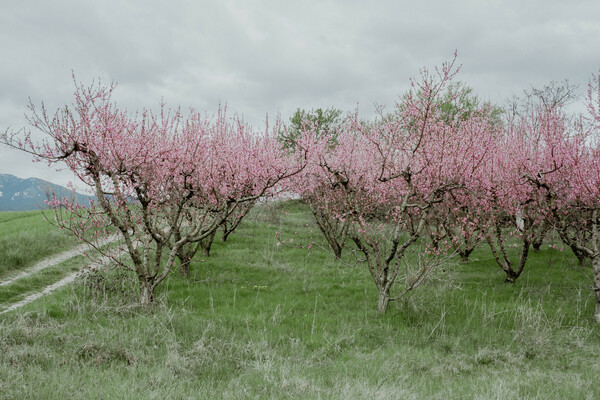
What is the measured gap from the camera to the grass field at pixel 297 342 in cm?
511

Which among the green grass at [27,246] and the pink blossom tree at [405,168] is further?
the green grass at [27,246]

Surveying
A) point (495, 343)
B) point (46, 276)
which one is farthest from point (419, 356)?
point (46, 276)

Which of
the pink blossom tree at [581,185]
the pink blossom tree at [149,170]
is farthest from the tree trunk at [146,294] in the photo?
the pink blossom tree at [581,185]

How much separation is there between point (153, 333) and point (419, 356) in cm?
465

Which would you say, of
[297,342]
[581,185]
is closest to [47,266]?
[297,342]

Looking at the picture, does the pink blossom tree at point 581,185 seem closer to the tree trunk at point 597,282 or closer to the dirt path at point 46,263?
the tree trunk at point 597,282

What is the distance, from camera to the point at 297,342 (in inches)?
273

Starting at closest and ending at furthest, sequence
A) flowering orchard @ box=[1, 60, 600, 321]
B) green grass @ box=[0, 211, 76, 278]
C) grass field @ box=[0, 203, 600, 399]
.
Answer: grass field @ box=[0, 203, 600, 399], flowering orchard @ box=[1, 60, 600, 321], green grass @ box=[0, 211, 76, 278]

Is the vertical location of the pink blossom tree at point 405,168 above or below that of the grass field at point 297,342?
above

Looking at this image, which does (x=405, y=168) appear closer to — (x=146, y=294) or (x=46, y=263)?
(x=146, y=294)

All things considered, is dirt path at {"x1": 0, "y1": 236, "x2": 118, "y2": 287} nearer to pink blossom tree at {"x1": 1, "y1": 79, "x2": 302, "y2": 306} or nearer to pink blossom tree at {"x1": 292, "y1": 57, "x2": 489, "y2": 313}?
pink blossom tree at {"x1": 1, "y1": 79, "x2": 302, "y2": 306}

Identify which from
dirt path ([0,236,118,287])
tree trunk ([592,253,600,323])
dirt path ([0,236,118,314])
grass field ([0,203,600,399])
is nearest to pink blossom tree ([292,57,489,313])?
grass field ([0,203,600,399])

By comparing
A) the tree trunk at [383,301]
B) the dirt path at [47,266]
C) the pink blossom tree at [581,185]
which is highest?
the pink blossom tree at [581,185]

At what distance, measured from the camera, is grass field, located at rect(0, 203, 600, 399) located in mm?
5113
